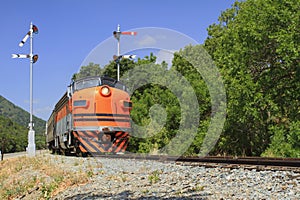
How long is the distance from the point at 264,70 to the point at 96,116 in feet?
25.2

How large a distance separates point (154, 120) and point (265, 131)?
19.0ft

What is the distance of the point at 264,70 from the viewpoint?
1777 centimetres

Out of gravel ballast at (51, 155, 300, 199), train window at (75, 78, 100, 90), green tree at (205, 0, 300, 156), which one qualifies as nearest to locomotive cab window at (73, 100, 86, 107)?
train window at (75, 78, 100, 90)

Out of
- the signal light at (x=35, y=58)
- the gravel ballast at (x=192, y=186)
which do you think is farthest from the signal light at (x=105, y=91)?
the signal light at (x=35, y=58)

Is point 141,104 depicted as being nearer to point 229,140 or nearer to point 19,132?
point 229,140

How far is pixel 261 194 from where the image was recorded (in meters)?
5.50

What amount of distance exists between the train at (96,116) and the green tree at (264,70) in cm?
459

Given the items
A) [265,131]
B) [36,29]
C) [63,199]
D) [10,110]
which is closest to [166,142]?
[265,131]

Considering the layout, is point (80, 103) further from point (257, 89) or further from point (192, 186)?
point (192, 186)

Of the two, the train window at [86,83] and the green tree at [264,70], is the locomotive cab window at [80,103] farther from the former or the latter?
the green tree at [264,70]

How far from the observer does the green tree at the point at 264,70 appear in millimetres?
15609

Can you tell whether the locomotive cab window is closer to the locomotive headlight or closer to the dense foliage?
the locomotive headlight

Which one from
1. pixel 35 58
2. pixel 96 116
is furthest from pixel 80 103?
pixel 35 58

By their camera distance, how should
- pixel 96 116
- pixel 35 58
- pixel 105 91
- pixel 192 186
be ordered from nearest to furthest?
pixel 192 186 → pixel 96 116 → pixel 105 91 → pixel 35 58
